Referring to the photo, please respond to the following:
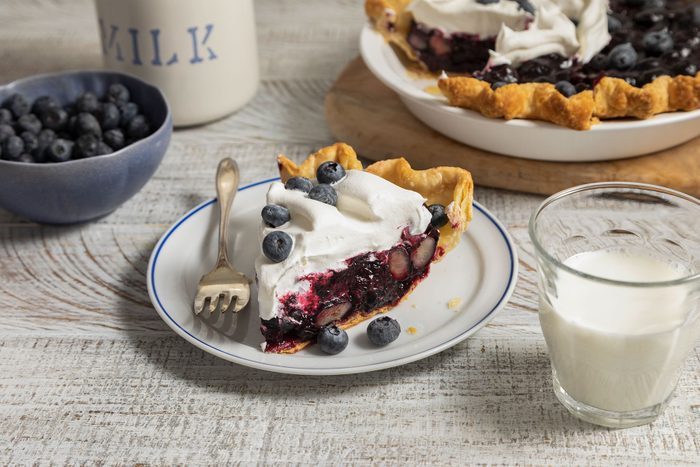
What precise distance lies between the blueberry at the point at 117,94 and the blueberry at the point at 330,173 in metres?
0.70

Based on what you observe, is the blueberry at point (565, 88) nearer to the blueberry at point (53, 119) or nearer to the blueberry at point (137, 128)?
the blueberry at point (137, 128)

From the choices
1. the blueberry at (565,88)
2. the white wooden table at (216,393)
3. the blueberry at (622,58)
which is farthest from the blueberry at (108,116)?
the blueberry at (622,58)

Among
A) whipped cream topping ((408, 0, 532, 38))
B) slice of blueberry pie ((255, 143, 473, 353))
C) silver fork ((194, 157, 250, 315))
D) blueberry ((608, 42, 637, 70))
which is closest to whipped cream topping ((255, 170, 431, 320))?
slice of blueberry pie ((255, 143, 473, 353))

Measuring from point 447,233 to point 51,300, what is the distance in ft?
2.88

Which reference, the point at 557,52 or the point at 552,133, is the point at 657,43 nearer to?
the point at 557,52

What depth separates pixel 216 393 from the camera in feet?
5.19

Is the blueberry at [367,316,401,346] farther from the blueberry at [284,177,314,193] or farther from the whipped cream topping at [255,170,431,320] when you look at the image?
the blueberry at [284,177,314,193]

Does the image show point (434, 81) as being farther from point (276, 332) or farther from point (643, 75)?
point (276, 332)

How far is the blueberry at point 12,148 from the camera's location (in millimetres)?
1970

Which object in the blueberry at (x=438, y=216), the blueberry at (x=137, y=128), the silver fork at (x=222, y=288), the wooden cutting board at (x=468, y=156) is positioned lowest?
the wooden cutting board at (x=468, y=156)

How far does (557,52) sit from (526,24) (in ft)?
0.51

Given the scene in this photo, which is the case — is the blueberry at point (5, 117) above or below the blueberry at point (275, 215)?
below

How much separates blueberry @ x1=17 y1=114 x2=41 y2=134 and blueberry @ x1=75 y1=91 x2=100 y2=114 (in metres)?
0.12

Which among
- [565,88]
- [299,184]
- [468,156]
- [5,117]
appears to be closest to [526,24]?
[565,88]
